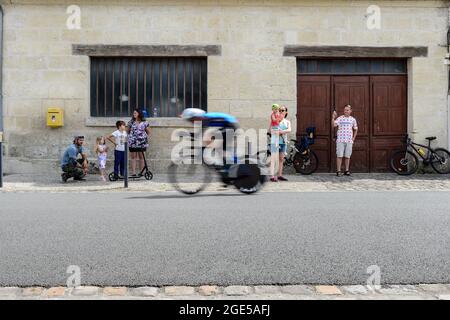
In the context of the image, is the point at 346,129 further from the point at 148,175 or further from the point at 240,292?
the point at 240,292

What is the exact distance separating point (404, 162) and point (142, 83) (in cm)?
738

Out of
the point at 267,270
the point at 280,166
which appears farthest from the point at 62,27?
the point at 267,270

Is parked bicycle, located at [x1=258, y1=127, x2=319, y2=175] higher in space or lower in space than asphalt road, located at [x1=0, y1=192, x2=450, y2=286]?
higher

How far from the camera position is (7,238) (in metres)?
6.09

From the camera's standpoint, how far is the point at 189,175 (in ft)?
31.9

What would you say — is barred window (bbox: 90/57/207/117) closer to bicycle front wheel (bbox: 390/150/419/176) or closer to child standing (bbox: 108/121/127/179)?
child standing (bbox: 108/121/127/179)

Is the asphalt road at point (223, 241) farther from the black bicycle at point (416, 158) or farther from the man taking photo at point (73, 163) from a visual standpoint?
the black bicycle at point (416, 158)

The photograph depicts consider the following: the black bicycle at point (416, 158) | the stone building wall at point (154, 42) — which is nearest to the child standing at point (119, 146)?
the stone building wall at point (154, 42)

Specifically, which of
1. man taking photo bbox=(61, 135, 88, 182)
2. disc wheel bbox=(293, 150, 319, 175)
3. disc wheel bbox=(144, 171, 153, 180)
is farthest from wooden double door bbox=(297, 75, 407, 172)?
man taking photo bbox=(61, 135, 88, 182)

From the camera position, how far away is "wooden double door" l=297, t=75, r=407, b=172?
15641 mm

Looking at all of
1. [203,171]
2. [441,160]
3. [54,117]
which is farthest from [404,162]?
[54,117]

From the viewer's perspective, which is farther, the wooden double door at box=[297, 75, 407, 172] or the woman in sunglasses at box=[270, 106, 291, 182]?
the wooden double door at box=[297, 75, 407, 172]

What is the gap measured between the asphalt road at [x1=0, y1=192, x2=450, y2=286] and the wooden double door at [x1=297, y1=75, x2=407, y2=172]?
6300 mm
